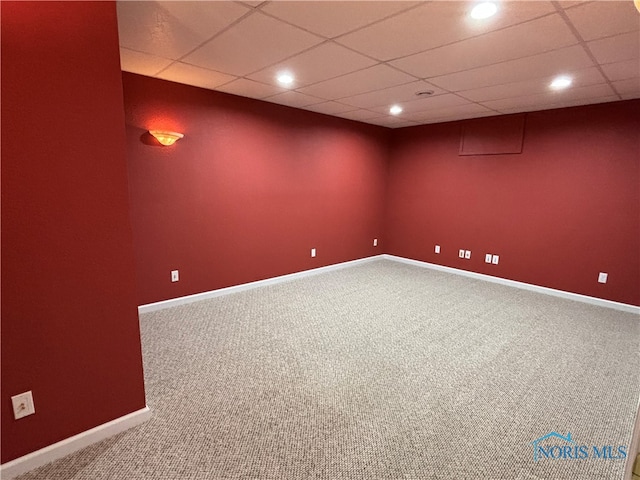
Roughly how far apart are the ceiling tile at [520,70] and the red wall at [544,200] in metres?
1.68

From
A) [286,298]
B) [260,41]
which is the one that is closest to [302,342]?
[286,298]

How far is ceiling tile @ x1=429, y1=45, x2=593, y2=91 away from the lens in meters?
2.47

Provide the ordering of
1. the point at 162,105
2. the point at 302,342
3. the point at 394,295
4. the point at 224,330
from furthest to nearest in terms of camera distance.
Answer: the point at 394,295, the point at 162,105, the point at 224,330, the point at 302,342

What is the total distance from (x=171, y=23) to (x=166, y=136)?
132 centimetres

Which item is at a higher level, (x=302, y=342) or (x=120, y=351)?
(x=120, y=351)

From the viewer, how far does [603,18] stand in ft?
6.31

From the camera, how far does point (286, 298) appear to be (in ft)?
13.2

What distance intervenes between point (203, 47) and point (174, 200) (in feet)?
5.49

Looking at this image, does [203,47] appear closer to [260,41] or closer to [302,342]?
[260,41]

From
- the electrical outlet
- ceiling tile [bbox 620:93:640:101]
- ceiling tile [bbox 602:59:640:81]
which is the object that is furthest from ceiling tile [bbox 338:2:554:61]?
the electrical outlet

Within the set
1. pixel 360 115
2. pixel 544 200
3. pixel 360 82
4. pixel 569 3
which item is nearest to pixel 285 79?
pixel 360 82

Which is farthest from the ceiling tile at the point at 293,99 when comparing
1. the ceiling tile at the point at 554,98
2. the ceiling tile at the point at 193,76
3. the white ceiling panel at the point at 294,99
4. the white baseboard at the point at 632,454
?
the white baseboard at the point at 632,454

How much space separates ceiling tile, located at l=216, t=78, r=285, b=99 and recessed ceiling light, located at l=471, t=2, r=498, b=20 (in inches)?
83.8

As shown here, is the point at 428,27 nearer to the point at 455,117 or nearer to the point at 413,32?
the point at 413,32
